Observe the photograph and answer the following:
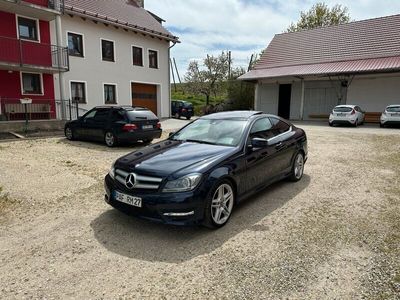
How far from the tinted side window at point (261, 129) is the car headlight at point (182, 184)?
1602 mm

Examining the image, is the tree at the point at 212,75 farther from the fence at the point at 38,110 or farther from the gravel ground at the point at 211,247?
the gravel ground at the point at 211,247

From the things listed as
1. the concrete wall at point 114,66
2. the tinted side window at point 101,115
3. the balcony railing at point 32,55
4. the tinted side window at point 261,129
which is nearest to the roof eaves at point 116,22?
the concrete wall at point 114,66

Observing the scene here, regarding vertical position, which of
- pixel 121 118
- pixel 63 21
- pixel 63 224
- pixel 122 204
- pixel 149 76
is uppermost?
pixel 63 21

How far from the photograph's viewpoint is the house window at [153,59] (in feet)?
77.0

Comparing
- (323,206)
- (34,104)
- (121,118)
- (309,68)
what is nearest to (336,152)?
(323,206)

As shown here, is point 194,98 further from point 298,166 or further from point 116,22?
point 298,166

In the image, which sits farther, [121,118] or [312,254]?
[121,118]

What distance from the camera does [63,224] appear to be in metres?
4.16

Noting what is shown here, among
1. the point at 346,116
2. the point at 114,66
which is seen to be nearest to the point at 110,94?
the point at 114,66

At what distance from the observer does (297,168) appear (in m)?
6.15

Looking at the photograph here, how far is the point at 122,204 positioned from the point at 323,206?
308 cm

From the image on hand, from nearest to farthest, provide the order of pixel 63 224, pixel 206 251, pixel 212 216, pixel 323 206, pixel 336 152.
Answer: pixel 206 251, pixel 212 216, pixel 63 224, pixel 323 206, pixel 336 152

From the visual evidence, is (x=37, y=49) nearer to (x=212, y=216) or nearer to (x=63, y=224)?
(x=63, y=224)

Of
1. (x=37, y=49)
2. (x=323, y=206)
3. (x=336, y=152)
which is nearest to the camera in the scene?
(x=323, y=206)
